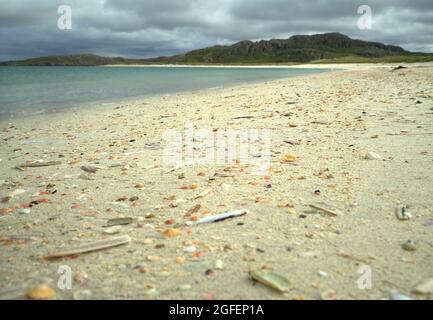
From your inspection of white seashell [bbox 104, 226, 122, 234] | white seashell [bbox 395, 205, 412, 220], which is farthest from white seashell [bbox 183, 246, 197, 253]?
white seashell [bbox 395, 205, 412, 220]

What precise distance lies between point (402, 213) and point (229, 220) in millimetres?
1832

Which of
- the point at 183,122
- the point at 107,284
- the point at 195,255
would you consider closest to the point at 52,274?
the point at 107,284

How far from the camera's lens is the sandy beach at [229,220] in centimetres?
256

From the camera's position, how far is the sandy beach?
2.56m

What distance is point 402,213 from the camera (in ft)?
11.7

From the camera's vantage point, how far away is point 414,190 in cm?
416

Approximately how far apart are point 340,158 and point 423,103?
6282 millimetres

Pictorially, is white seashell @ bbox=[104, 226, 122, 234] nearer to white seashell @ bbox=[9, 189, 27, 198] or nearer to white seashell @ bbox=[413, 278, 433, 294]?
white seashell @ bbox=[9, 189, 27, 198]

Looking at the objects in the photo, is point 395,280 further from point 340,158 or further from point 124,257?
point 340,158

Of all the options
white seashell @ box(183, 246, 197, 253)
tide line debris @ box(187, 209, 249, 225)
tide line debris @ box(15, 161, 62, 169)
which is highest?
tide line debris @ box(15, 161, 62, 169)

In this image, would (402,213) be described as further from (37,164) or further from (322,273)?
(37,164)

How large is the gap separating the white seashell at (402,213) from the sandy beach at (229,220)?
0.06m

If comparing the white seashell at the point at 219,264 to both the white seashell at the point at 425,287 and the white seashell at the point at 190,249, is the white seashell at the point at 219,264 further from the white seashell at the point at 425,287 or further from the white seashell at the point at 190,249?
the white seashell at the point at 425,287

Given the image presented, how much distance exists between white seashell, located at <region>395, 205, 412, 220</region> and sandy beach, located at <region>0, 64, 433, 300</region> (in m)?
A: 0.06
